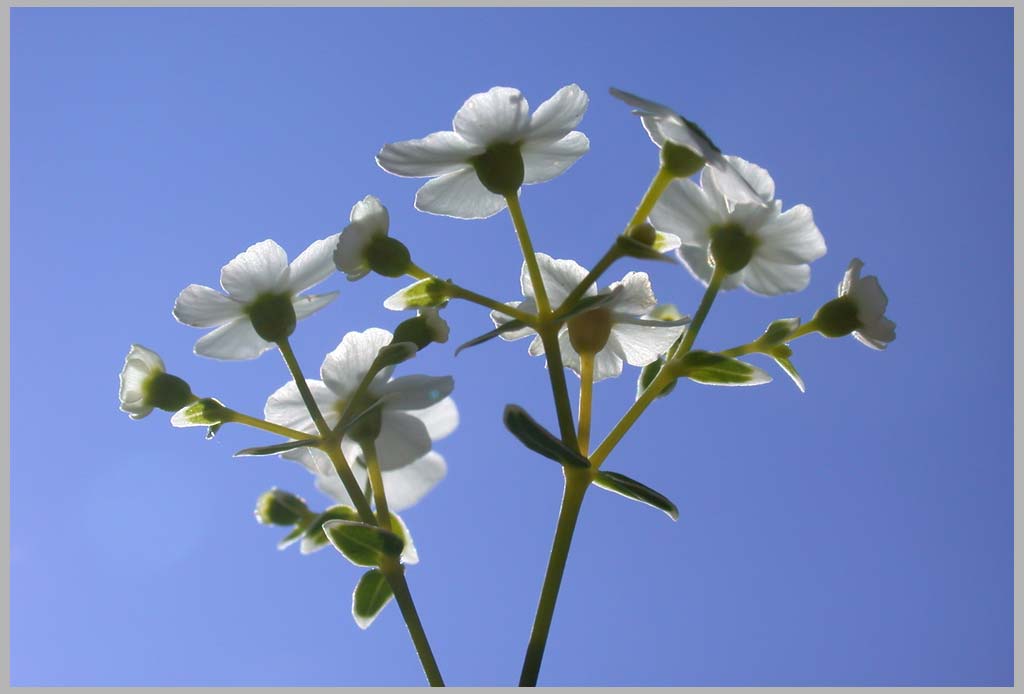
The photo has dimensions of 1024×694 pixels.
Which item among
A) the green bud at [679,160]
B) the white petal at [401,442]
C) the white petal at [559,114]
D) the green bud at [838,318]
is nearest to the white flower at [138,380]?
the white petal at [401,442]

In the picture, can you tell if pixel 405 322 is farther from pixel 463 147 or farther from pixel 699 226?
pixel 699 226

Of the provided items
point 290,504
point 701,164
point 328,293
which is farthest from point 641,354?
point 290,504

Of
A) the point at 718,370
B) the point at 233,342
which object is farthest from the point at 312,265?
the point at 718,370

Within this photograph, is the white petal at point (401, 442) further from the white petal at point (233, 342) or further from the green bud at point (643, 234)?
the green bud at point (643, 234)

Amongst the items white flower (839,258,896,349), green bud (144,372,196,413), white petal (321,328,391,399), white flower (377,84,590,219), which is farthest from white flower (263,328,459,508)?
white flower (839,258,896,349)

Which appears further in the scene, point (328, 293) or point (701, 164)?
point (328, 293)

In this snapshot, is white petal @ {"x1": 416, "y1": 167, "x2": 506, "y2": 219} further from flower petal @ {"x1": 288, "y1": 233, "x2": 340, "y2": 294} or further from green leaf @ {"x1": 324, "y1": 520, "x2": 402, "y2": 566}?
green leaf @ {"x1": 324, "y1": 520, "x2": 402, "y2": 566}

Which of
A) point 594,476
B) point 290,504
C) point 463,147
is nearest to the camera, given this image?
point 594,476
